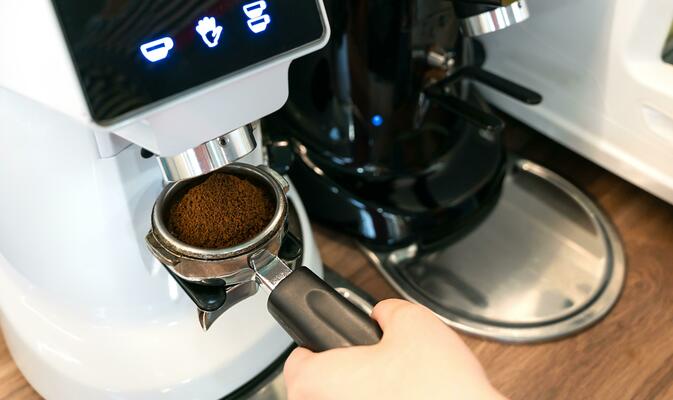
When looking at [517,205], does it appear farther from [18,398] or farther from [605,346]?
[18,398]

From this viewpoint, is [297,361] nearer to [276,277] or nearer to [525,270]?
[276,277]

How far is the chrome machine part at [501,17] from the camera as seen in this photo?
381 mm

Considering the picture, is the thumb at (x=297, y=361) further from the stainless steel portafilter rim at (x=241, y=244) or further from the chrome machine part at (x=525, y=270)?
the chrome machine part at (x=525, y=270)

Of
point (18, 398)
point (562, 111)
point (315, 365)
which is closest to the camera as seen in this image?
point (315, 365)

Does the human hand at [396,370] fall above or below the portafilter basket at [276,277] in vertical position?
below

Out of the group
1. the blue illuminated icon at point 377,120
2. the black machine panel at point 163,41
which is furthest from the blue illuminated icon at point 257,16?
the blue illuminated icon at point 377,120

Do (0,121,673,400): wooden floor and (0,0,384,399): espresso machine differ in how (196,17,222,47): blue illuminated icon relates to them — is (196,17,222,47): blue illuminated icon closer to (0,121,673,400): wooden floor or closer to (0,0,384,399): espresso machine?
(0,0,384,399): espresso machine

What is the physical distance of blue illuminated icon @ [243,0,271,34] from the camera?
0.24m

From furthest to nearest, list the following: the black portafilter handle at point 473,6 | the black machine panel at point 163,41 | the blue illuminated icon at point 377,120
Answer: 1. the blue illuminated icon at point 377,120
2. the black portafilter handle at point 473,6
3. the black machine panel at point 163,41

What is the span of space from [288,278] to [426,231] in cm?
24

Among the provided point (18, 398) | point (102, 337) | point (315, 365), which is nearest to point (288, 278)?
point (315, 365)

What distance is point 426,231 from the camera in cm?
50

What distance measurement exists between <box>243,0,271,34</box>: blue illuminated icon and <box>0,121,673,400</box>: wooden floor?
11.3 inches

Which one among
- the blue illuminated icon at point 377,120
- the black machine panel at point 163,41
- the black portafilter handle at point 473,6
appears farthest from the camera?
the blue illuminated icon at point 377,120
